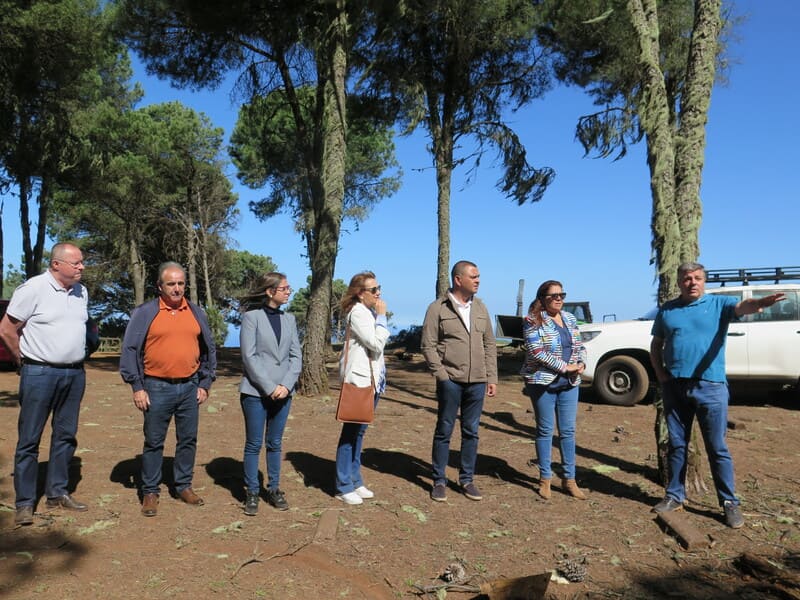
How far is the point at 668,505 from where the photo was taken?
453cm

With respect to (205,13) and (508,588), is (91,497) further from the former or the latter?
(205,13)

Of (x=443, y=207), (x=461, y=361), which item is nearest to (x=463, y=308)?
(x=461, y=361)

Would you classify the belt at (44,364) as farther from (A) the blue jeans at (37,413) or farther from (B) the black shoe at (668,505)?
(B) the black shoe at (668,505)

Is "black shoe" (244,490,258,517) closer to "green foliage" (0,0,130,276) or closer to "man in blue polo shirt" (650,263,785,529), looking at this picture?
"man in blue polo shirt" (650,263,785,529)

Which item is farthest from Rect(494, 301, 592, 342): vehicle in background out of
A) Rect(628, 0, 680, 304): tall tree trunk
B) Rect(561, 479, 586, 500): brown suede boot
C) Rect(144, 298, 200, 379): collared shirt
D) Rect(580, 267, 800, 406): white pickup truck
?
Rect(144, 298, 200, 379): collared shirt

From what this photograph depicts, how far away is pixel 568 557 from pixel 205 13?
12.0 meters

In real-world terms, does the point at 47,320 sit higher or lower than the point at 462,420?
higher

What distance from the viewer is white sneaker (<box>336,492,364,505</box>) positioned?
473 cm

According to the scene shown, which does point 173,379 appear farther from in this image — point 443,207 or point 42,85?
point 42,85

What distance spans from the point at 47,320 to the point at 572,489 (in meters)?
4.10

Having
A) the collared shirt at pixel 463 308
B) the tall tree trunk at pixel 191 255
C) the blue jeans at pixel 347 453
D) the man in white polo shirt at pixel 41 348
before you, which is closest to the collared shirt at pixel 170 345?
the man in white polo shirt at pixel 41 348

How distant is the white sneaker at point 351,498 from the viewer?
473 centimetres

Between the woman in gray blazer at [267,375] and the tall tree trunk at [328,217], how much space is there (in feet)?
15.4

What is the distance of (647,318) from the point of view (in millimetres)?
9742
